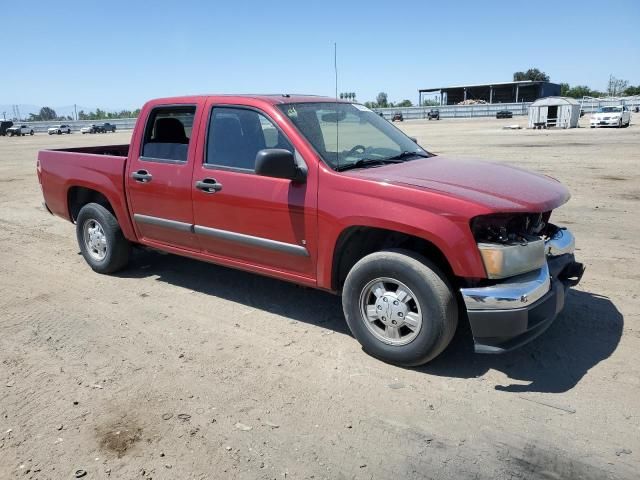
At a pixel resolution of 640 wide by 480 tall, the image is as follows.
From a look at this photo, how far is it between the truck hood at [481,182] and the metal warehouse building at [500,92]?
9382 cm

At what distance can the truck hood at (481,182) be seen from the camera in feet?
11.4

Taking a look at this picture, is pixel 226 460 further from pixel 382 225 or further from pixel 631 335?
pixel 631 335

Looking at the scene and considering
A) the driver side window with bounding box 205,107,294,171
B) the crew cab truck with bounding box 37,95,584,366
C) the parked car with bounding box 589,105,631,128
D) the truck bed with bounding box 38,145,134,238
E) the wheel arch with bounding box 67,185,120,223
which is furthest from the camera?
the parked car with bounding box 589,105,631,128

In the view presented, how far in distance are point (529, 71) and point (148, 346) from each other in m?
149

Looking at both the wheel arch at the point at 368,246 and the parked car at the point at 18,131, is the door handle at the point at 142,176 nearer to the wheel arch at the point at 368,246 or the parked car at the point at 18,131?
the wheel arch at the point at 368,246

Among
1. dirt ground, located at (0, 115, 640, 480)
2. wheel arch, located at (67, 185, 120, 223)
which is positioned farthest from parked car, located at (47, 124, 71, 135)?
dirt ground, located at (0, 115, 640, 480)

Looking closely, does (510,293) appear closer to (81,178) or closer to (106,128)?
(81,178)

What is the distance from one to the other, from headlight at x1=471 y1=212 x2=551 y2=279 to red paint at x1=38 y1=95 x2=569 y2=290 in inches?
3.1

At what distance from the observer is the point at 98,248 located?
614 cm

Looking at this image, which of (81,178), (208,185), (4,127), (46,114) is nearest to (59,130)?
(4,127)

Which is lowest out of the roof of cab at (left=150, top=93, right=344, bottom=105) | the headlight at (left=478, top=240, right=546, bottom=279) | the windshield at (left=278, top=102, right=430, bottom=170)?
the headlight at (left=478, top=240, right=546, bottom=279)

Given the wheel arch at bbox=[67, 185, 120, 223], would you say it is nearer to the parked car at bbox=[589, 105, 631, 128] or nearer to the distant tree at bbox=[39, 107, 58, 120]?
the parked car at bbox=[589, 105, 631, 128]

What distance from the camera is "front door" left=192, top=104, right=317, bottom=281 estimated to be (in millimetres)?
4191

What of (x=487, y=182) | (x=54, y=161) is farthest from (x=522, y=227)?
(x=54, y=161)
